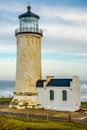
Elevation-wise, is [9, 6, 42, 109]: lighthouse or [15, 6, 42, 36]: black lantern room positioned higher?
[15, 6, 42, 36]: black lantern room

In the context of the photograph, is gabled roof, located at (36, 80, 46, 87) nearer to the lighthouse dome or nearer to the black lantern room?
the black lantern room

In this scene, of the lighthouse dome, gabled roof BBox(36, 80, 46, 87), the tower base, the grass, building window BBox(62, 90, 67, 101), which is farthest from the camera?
the lighthouse dome

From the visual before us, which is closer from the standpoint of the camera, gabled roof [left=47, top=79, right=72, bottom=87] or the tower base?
gabled roof [left=47, top=79, right=72, bottom=87]

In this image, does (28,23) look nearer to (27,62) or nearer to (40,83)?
(27,62)

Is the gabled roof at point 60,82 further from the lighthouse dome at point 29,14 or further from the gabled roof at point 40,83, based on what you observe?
the lighthouse dome at point 29,14

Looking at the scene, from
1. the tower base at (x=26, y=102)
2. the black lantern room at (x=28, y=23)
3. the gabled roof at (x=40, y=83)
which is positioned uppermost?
the black lantern room at (x=28, y=23)

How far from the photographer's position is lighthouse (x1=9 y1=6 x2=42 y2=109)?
30.8m

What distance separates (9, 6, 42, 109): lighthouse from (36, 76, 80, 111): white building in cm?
96

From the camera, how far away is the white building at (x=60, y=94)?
28594mm

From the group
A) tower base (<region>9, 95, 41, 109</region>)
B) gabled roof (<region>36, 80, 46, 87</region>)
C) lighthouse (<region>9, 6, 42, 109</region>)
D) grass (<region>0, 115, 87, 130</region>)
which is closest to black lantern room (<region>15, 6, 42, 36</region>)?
lighthouse (<region>9, 6, 42, 109</region>)

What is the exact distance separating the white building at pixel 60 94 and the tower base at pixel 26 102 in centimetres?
53

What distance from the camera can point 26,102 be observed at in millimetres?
30578

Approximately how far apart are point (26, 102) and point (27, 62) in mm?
4190

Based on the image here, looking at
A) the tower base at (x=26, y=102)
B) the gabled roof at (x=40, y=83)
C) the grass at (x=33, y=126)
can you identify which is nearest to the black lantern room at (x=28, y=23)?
the gabled roof at (x=40, y=83)
